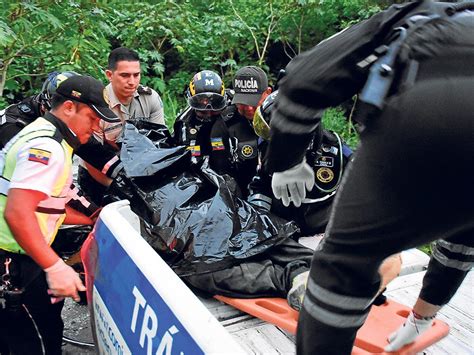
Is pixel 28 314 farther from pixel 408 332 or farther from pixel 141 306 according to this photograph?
pixel 408 332

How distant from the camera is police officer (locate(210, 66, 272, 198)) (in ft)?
11.3

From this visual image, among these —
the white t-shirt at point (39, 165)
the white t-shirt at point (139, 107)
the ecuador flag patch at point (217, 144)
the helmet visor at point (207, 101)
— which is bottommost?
the ecuador flag patch at point (217, 144)

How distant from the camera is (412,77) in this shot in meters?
0.98

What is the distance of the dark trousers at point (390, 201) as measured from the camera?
972 millimetres

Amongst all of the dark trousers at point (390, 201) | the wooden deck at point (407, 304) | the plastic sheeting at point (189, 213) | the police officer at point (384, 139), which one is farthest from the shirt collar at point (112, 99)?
the dark trousers at point (390, 201)

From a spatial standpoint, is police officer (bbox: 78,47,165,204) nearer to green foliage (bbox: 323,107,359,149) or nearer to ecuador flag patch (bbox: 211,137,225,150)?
ecuador flag patch (bbox: 211,137,225,150)

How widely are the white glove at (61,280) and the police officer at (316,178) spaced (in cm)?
110

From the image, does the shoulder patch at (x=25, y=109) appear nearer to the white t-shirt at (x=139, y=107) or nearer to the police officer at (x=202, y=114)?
the white t-shirt at (x=139, y=107)

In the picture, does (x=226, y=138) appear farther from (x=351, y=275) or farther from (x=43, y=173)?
(x=351, y=275)

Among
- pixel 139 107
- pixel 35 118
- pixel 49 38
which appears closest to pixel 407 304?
pixel 35 118

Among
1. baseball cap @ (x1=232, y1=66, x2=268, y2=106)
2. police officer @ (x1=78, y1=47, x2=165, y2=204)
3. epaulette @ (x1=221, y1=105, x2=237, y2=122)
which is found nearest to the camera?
police officer @ (x1=78, y1=47, x2=165, y2=204)

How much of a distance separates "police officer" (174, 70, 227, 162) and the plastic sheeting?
2.42 feet

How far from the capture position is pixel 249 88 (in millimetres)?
3848

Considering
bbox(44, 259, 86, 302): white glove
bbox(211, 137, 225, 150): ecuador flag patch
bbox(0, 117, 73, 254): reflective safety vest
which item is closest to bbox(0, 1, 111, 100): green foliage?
bbox(211, 137, 225, 150): ecuador flag patch
